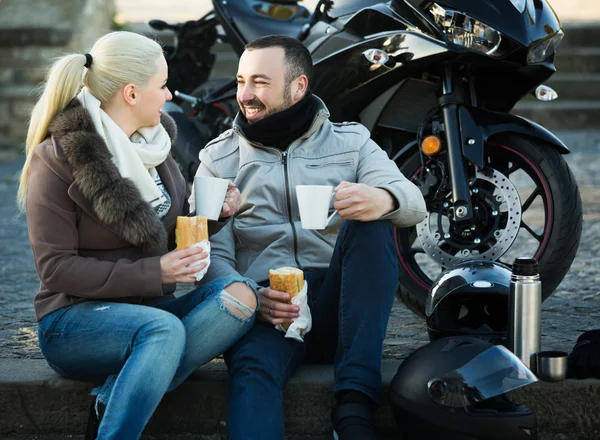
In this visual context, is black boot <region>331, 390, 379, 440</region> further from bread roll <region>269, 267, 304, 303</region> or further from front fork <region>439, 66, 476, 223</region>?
front fork <region>439, 66, 476, 223</region>

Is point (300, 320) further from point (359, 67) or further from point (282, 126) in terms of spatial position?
point (359, 67)

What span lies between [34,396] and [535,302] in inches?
63.1

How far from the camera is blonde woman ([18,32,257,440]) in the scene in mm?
2971

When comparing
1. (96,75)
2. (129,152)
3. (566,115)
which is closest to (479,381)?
(129,152)

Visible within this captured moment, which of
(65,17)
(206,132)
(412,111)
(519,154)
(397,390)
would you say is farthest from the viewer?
(65,17)

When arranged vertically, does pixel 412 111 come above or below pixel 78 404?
above

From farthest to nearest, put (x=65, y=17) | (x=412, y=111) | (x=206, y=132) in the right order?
(x=65, y=17), (x=206, y=132), (x=412, y=111)

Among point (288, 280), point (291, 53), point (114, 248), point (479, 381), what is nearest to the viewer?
point (479, 381)

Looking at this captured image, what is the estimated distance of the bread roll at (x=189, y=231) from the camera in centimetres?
306

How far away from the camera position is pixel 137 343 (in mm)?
2955

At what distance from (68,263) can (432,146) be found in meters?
1.75

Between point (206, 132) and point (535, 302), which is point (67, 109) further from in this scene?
point (206, 132)

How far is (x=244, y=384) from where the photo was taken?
3.12m

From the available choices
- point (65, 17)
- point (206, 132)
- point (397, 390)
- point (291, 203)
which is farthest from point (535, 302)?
point (65, 17)
